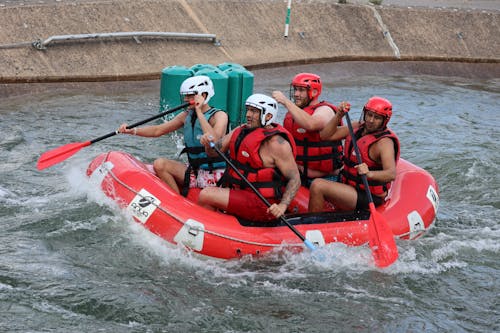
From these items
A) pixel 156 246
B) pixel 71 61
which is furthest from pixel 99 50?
pixel 156 246

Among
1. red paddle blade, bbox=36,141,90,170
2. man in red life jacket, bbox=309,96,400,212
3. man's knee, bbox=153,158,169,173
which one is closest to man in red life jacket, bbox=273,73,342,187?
man in red life jacket, bbox=309,96,400,212

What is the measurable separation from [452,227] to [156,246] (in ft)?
10.8

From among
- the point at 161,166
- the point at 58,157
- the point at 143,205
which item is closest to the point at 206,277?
the point at 143,205

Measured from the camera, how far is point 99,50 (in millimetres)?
13891

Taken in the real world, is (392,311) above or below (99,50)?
below

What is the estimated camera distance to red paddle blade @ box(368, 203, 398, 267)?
7.21m

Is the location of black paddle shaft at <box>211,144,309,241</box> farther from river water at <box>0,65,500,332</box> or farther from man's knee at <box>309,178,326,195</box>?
man's knee at <box>309,178,326,195</box>

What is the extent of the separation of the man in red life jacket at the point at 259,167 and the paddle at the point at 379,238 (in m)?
0.71

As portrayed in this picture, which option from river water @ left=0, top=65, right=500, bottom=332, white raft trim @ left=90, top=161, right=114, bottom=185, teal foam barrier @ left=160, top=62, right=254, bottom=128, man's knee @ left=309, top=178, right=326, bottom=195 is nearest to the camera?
river water @ left=0, top=65, right=500, bottom=332

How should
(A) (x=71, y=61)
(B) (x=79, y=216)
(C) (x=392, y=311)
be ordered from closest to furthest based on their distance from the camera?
1. (C) (x=392, y=311)
2. (B) (x=79, y=216)
3. (A) (x=71, y=61)

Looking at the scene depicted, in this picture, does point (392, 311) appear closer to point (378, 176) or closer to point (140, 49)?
point (378, 176)

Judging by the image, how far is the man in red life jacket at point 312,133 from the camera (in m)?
7.86

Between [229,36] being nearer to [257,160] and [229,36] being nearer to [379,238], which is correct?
[257,160]

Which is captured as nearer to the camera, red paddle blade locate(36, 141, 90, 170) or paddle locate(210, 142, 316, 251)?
paddle locate(210, 142, 316, 251)
